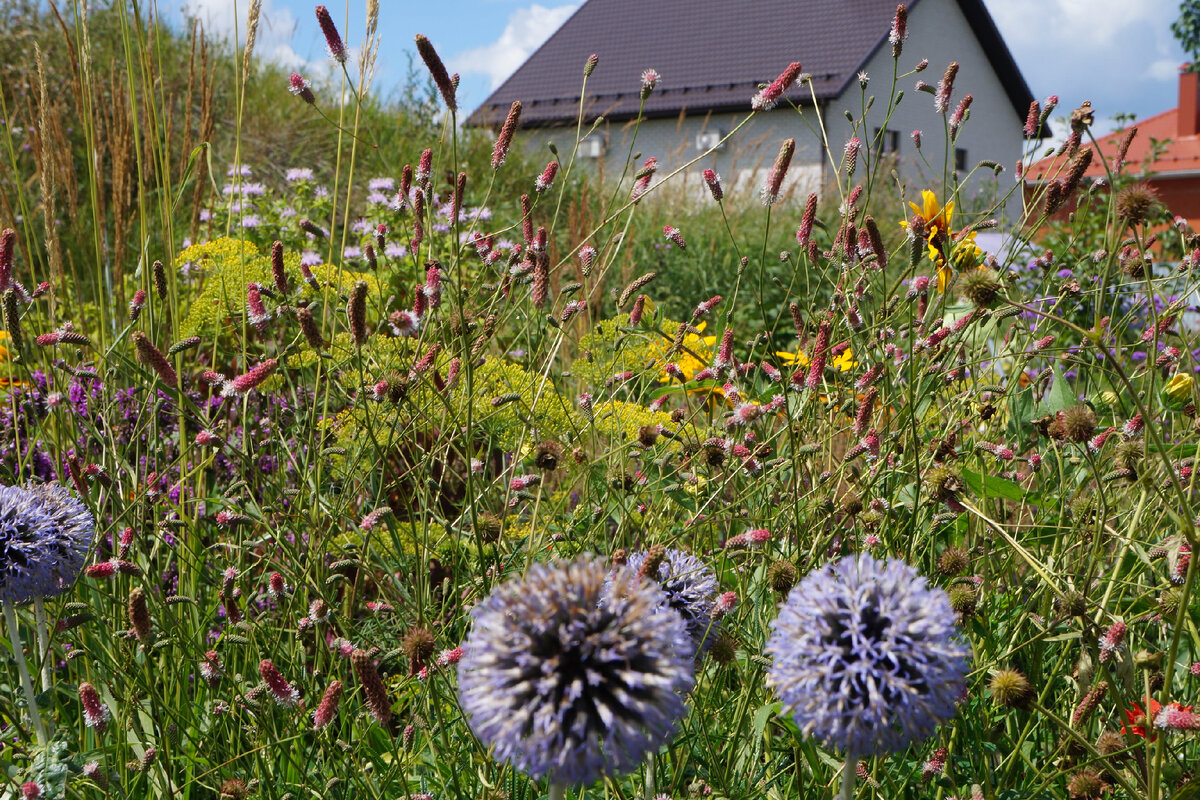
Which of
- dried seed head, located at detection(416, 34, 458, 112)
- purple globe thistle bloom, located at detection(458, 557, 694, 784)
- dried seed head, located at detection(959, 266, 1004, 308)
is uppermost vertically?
dried seed head, located at detection(416, 34, 458, 112)

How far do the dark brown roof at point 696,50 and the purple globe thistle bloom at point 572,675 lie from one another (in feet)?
67.1

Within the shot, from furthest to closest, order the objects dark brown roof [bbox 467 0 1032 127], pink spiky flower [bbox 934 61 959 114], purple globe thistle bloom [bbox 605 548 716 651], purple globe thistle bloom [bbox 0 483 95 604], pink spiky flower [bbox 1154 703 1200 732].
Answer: dark brown roof [bbox 467 0 1032 127] < pink spiky flower [bbox 934 61 959 114] < purple globe thistle bloom [bbox 0 483 95 604] < purple globe thistle bloom [bbox 605 548 716 651] < pink spiky flower [bbox 1154 703 1200 732]

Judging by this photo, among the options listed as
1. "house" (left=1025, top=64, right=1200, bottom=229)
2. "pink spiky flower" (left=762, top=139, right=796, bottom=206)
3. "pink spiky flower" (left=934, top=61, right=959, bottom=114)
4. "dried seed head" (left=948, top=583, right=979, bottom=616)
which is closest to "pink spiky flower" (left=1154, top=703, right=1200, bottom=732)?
"dried seed head" (left=948, top=583, right=979, bottom=616)

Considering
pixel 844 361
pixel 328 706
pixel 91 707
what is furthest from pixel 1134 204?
pixel 91 707

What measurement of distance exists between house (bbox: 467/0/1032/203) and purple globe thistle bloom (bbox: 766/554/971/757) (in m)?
19.2

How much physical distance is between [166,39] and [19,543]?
11936 mm

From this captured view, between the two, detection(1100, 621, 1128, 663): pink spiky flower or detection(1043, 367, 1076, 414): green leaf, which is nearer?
detection(1100, 621, 1128, 663): pink spiky flower

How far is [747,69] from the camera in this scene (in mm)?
22844

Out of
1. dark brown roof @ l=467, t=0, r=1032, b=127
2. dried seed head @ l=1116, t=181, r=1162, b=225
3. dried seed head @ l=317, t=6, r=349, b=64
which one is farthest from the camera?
dark brown roof @ l=467, t=0, r=1032, b=127

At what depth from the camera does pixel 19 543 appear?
5.15 feet

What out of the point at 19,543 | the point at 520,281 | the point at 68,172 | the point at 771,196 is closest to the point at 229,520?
the point at 19,543

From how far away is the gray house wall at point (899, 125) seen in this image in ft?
66.5

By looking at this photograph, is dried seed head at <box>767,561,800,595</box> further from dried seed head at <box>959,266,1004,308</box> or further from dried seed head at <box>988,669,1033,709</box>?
dried seed head at <box>959,266,1004,308</box>

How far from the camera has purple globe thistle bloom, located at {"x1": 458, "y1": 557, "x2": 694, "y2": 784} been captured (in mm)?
967
